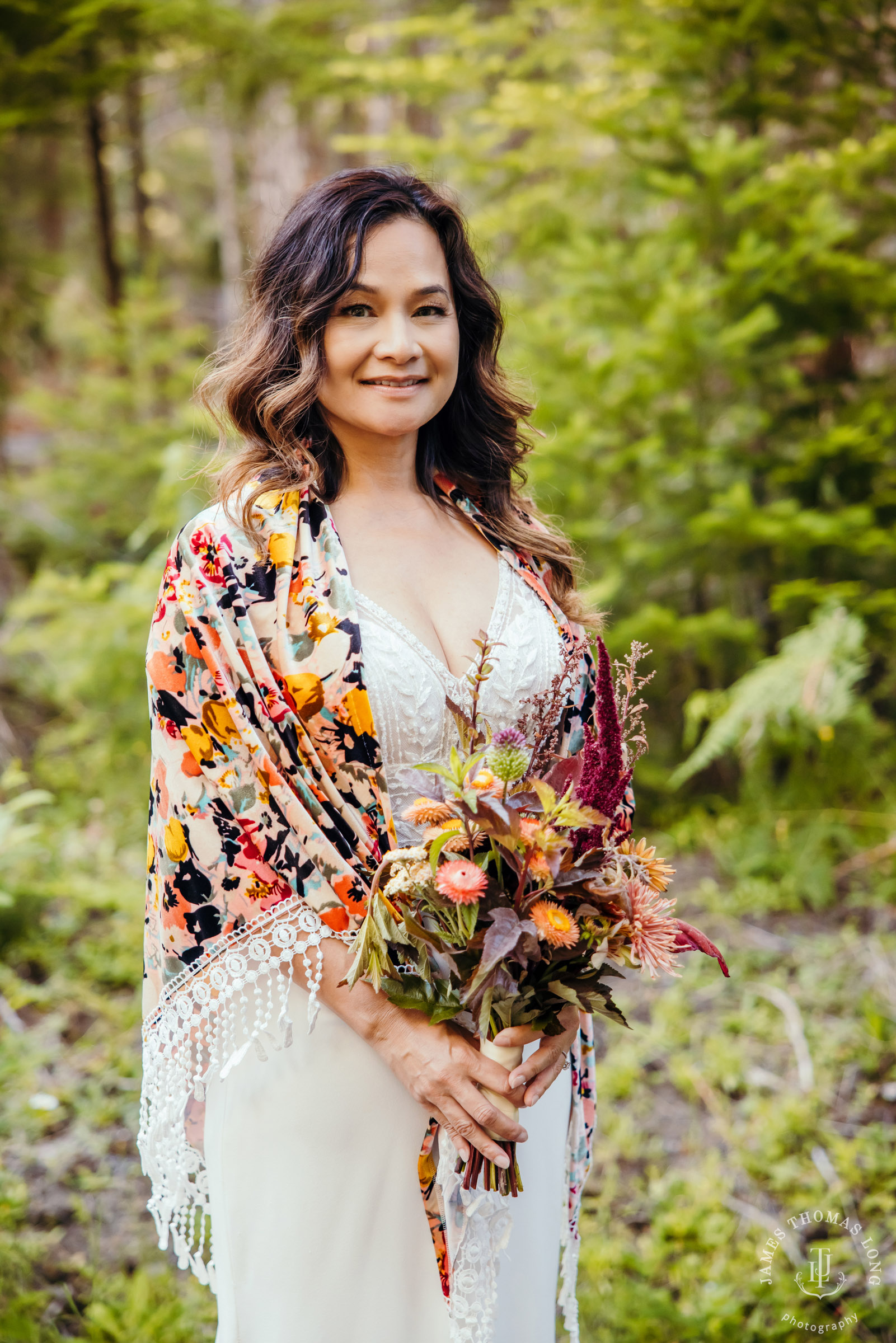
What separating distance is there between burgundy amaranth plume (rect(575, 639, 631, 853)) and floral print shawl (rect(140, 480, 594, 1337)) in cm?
37

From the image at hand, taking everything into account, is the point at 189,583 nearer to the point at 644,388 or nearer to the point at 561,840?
the point at 561,840

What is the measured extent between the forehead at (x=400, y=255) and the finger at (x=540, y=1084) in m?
1.32

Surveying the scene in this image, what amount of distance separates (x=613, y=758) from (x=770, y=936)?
2897mm

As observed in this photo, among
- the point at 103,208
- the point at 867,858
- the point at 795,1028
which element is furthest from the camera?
the point at 103,208

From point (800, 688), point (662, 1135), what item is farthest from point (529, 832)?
point (800, 688)

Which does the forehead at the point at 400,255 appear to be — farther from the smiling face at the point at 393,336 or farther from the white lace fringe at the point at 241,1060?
the white lace fringe at the point at 241,1060

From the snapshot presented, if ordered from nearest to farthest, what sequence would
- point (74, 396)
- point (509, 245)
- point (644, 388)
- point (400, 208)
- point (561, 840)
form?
1. point (561, 840)
2. point (400, 208)
3. point (644, 388)
4. point (509, 245)
5. point (74, 396)

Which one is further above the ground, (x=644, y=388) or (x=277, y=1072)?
(x=644, y=388)

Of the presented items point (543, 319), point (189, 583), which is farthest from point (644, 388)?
point (189, 583)

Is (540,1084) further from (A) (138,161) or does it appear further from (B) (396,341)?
(A) (138,161)

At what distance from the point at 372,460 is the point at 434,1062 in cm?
107

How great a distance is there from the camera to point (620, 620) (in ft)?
14.7
